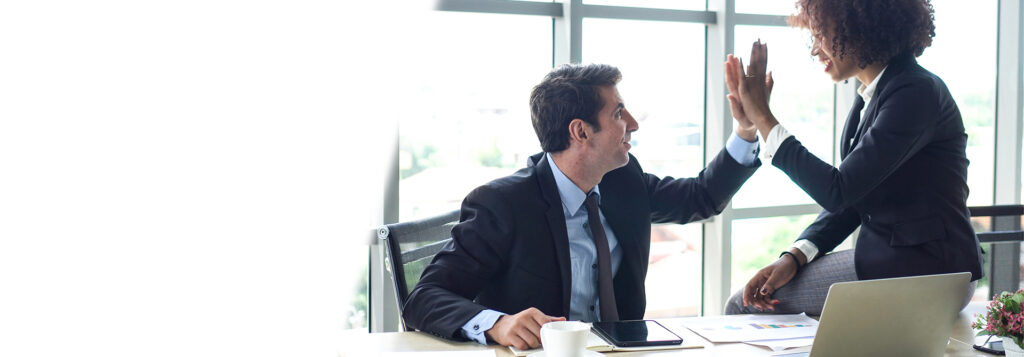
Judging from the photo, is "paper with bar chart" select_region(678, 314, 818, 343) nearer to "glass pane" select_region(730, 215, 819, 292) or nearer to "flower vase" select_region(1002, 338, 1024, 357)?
"flower vase" select_region(1002, 338, 1024, 357)

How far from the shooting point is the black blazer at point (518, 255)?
163 cm

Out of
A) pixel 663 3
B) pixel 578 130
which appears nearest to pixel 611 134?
pixel 578 130

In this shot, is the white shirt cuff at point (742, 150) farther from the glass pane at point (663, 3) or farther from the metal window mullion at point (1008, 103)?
the metal window mullion at point (1008, 103)

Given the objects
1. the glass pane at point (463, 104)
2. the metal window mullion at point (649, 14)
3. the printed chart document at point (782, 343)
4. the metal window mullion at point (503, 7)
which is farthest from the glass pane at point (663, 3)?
the printed chart document at point (782, 343)

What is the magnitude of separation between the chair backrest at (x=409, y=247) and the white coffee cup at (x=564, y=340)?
57cm

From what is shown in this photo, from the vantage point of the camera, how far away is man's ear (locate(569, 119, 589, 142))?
187 cm

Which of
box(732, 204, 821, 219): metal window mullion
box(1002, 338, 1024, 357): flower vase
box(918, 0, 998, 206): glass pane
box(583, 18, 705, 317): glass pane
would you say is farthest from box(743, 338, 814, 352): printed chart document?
box(918, 0, 998, 206): glass pane

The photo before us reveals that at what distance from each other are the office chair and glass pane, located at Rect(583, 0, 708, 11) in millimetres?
1608

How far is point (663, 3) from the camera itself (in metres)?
3.49

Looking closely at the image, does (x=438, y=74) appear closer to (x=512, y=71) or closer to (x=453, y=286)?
(x=512, y=71)

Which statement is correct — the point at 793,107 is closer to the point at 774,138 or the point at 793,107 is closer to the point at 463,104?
the point at 463,104

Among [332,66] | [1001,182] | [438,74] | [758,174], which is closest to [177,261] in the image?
[332,66]

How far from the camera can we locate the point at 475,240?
1678 mm

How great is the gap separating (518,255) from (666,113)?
2.09 metres
